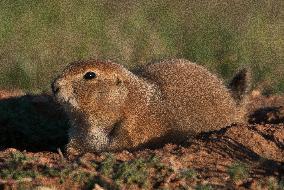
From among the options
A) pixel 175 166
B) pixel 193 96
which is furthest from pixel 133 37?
pixel 175 166

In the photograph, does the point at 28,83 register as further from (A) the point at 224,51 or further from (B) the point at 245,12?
(B) the point at 245,12

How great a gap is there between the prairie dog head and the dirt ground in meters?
0.87

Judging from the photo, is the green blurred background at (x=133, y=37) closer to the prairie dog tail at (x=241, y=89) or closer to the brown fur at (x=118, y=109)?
the prairie dog tail at (x=241, y=89)

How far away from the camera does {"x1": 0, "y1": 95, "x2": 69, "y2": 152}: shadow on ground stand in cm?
777

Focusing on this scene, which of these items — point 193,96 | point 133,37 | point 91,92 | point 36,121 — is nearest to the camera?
point 91,92

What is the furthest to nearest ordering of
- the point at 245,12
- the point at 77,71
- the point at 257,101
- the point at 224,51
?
the point at 245,12 < the point at 224,51 < the point at 257,101 < the point at 77,71

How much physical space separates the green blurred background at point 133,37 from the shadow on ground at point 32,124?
1.51 ft

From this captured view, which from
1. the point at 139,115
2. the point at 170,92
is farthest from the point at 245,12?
the point at 139,115

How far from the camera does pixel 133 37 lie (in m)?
10.1

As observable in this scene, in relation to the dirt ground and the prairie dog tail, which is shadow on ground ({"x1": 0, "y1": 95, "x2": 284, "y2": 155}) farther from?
the dirt ground

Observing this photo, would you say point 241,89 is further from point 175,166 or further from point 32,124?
point 175,166

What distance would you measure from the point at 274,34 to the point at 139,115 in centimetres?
479

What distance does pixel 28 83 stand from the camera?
362 inches

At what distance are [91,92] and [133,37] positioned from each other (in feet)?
13.8
